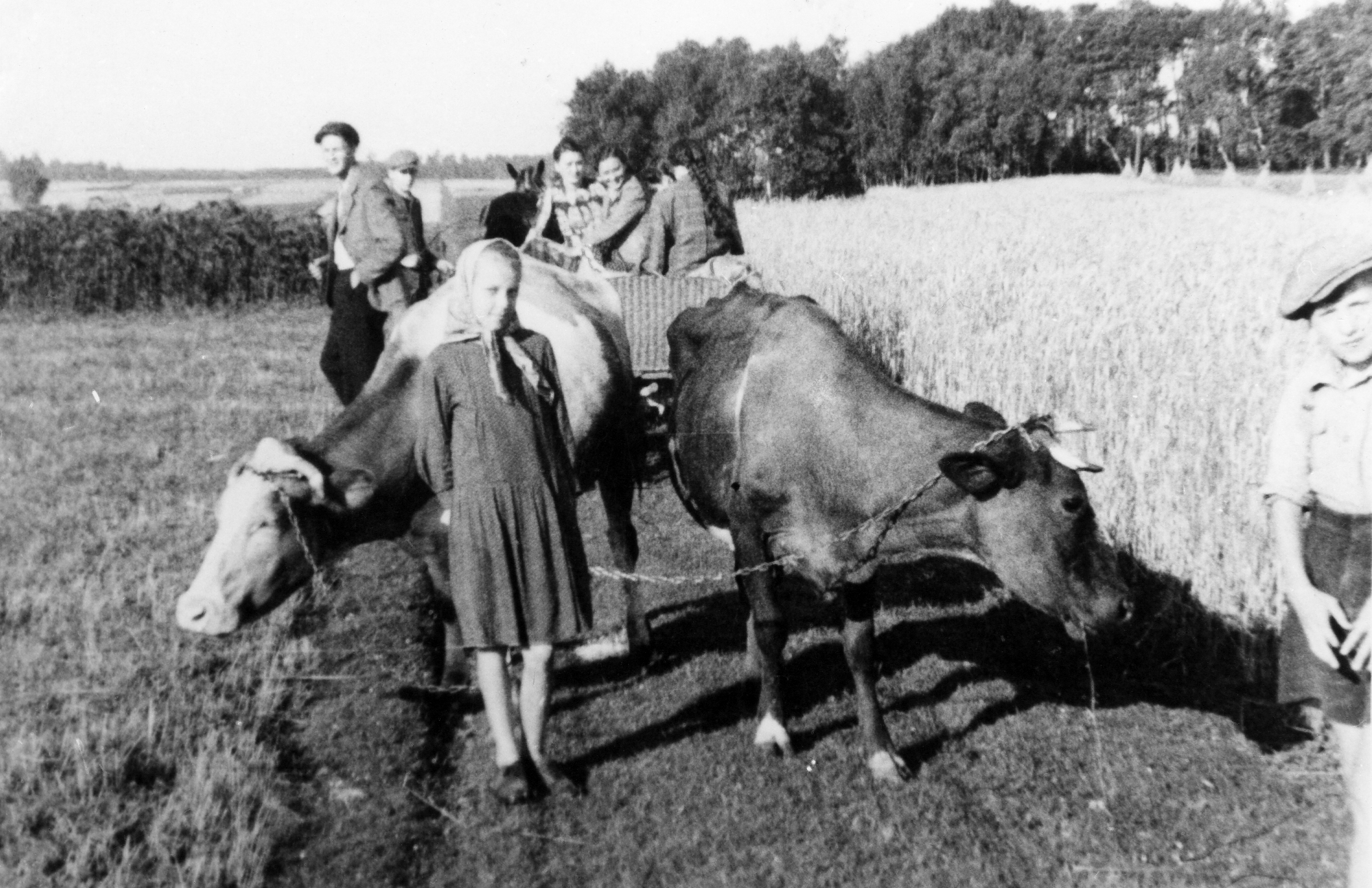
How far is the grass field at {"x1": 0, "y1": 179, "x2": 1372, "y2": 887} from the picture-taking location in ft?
14.5

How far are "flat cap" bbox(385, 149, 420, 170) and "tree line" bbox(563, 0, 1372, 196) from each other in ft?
129

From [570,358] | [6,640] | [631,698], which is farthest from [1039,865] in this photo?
[6,640]

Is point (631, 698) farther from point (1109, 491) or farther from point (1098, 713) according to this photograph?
point (1109, 491)

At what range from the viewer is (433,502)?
5172mm

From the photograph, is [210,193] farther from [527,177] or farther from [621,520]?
[621,520]

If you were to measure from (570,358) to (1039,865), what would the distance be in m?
3.61

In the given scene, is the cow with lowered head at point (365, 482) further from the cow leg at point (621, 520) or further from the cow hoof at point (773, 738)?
the cow hoof at point (773, 738)

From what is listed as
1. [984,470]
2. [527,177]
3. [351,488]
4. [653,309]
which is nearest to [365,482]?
[351,488]

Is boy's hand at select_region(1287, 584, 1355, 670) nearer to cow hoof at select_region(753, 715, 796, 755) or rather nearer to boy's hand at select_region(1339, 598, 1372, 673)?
boy's hand at select_region(1339, 598, 1372, 673)

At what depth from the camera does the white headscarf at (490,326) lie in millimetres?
4484

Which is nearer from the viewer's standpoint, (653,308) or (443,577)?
(443,577)

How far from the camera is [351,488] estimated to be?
15.1ft

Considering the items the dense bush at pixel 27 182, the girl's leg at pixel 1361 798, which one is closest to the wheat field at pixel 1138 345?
the girl's leg at pixel 1361 798

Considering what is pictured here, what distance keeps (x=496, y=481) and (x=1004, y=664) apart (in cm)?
353
